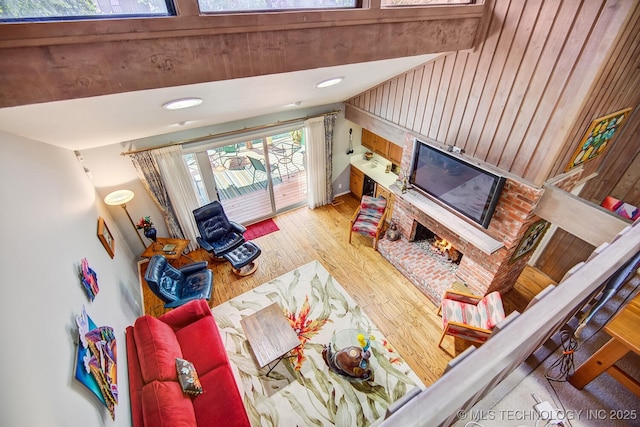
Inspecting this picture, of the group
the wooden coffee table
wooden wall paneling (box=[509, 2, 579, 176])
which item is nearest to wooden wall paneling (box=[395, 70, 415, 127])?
wooden wall paneling (box=[509, 2, 579, 176])

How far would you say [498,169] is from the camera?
3045mm

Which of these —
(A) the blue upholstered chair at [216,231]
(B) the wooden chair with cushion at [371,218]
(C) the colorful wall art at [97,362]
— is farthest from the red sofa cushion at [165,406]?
(B) the wooden chair with cushion at [371,218]

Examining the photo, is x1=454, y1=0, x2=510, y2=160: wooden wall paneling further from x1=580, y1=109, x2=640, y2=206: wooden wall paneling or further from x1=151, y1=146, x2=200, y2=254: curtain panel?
x1=151, y1=146, x2=200, y2=254: curtain panel

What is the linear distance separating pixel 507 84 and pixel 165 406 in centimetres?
417

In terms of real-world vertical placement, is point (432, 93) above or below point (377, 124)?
above

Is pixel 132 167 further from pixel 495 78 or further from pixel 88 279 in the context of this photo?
pixel 495 78

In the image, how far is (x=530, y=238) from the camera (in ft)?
10.9

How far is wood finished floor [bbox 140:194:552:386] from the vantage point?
3.49m

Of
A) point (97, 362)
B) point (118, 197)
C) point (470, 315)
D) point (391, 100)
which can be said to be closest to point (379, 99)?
point (391, 100)

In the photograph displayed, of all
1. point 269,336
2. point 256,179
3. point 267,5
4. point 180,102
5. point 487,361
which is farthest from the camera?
point 256,179

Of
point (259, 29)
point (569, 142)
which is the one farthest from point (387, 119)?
point (259, 29)

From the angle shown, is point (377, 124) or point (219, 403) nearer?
point (219, 403)

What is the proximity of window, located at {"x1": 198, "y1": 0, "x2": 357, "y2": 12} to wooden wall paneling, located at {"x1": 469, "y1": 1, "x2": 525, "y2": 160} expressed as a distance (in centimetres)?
167

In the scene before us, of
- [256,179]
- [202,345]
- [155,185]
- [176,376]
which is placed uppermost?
[155,185]
